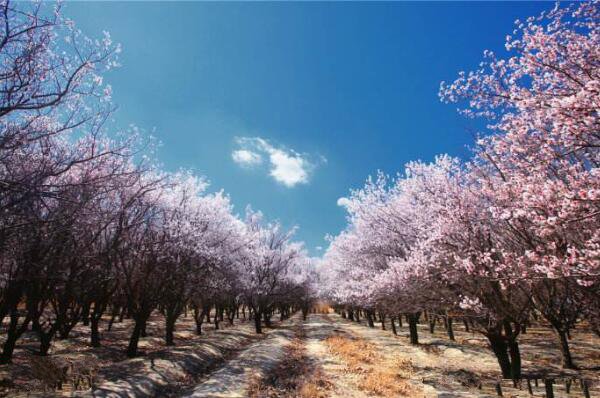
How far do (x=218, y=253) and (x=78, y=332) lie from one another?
11807 millimetres

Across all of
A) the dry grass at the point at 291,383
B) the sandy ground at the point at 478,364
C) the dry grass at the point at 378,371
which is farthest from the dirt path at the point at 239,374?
the sandy ground at the point at 478,364

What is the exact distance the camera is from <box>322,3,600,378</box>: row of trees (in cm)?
718

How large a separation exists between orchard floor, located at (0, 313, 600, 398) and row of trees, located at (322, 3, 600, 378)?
2510mm

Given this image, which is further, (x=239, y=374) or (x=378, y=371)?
(x=378, y=371)

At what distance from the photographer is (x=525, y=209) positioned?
8711mm

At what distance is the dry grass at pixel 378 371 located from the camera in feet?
45.7

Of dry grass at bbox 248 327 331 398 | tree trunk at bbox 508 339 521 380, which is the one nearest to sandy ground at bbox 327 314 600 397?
tree trunk at bbox 508 339 521 380

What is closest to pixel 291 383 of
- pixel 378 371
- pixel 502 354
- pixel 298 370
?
pixel 298 370

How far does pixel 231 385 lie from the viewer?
14625 mm

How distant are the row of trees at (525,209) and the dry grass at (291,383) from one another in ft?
19.6

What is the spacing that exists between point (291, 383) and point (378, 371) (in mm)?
4583

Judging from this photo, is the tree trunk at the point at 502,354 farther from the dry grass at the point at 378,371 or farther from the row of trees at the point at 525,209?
the dry grass at the point at 378,371

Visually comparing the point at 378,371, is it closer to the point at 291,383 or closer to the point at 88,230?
the point at 291,383

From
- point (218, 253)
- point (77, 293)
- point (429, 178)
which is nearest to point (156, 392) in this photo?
point (77, 293)
